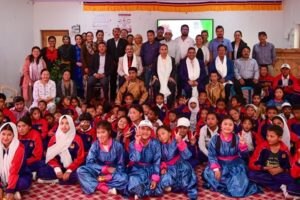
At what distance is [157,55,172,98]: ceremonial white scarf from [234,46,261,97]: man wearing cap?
114 cm

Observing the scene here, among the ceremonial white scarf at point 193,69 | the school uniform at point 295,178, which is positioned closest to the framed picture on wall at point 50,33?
the ceremonial white scarf at point 193,69

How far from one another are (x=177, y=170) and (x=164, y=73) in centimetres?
279

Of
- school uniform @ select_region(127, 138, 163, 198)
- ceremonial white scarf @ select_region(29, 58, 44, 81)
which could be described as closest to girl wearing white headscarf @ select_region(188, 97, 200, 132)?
school uniform @ select_region(127, 138, 163, 198)

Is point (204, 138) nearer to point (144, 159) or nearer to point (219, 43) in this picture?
point (144, 159)

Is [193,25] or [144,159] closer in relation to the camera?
[144,159]

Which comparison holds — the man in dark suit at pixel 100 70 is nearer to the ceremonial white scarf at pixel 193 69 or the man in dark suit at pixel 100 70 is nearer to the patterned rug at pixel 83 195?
the ceremonial white scarf at pixel 193 69

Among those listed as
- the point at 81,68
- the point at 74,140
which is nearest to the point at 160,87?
the point at 81,68

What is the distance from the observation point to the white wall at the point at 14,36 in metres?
8.49

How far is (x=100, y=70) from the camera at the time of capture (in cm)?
684

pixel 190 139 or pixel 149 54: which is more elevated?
pixel 149 54

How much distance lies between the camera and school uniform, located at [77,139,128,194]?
3.99m

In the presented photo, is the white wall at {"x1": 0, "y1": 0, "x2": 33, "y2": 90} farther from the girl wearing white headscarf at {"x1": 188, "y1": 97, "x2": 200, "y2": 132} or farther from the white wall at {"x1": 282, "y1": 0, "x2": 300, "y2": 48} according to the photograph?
the white wall at {"x1": 282, "y1": 0, "x2": 300, "y2": 48}

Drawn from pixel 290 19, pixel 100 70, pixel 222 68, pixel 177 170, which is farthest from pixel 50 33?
pixel 177 170

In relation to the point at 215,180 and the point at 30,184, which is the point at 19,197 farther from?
the point at 215,180
